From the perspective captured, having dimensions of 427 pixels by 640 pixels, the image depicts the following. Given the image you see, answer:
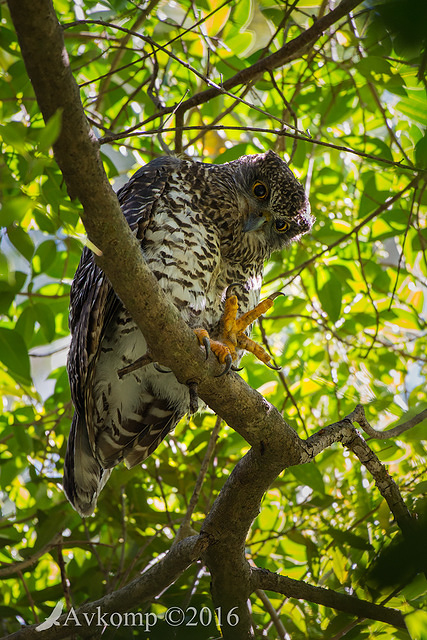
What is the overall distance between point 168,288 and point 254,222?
0.63 metres

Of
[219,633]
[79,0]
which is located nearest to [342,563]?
[219,633]

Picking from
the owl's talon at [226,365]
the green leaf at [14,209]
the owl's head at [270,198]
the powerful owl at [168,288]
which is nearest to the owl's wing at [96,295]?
the powerful owl at [168,288]

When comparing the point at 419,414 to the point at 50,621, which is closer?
the point at 419,414

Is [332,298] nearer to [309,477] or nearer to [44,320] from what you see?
[309,477]

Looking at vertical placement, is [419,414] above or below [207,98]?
below

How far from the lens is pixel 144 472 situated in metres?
3.32

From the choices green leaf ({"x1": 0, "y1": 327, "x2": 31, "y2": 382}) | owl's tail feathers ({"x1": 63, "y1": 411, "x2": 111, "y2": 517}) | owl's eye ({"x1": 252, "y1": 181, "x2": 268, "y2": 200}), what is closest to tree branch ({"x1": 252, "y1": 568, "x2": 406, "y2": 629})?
owl's tail feathers ({"x1": 63, "y1": 411, "x2": 111, "y2": 517})

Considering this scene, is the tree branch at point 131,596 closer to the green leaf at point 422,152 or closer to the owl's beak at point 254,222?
the owl's beak at point 254,222

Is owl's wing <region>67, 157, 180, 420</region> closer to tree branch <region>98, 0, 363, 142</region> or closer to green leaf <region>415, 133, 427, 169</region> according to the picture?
tree branch <region>98, 0, 363, 142</region>

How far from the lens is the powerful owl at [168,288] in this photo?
2439mm

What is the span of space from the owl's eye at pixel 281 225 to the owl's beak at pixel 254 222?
0.36 feet

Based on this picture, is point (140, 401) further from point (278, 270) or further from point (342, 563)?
point (278, 270)

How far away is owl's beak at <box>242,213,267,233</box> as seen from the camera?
279 centimetres

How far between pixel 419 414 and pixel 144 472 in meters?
1.74
